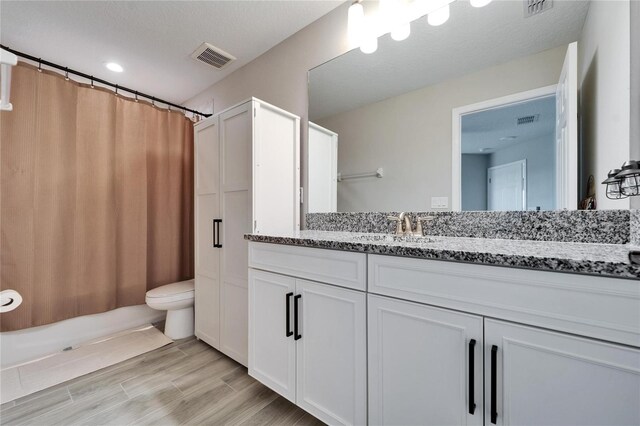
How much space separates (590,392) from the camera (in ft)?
2.03

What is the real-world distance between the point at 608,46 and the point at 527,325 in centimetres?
103

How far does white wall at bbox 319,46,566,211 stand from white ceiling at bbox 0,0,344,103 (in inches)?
33.4

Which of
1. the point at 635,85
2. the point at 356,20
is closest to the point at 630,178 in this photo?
the point at 635,85

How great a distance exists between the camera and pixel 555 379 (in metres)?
0.65

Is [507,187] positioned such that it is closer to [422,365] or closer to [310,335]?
[422,365]

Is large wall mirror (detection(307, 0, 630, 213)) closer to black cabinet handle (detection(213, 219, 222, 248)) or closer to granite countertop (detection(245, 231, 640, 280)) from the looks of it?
granite countertop (detection(245, 231, 640, 280))

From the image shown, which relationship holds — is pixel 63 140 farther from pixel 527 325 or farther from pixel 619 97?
pixel 619 97

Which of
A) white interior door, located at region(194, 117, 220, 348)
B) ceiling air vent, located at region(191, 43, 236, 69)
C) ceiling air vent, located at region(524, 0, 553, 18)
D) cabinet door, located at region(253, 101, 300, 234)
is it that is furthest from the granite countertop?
ceiling air vent, located at region(191, 43, 236, 69)

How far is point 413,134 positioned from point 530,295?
1.01 metres

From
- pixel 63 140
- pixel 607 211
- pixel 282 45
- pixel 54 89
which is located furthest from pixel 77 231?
pixel 607 211

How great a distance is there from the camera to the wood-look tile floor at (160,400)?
1.29 m

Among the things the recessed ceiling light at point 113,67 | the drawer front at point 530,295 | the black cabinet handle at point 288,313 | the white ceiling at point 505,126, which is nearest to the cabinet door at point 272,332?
the black cabinet handle at point 288,313

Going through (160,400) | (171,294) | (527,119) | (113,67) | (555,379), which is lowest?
(160,400)

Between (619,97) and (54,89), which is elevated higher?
(54,89)
